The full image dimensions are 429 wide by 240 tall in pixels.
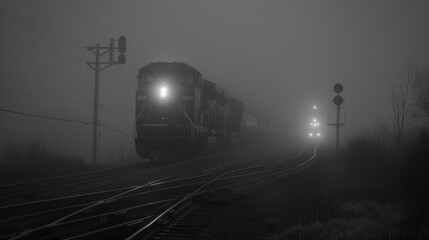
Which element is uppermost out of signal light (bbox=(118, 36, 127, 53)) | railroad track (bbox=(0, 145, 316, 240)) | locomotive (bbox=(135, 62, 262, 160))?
signal light (bbox=(118, 36, 127, 53))

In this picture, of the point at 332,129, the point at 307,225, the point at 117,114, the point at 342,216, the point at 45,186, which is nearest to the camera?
the point at 307,225

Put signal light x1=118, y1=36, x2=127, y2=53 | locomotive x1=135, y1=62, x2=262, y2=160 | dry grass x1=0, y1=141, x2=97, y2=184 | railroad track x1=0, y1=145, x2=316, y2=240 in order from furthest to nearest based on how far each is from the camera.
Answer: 1. signal light x1=118, y1=36, x2=127, y2=53
2. locomotive x1=135, y1=62, x2=262, y2=160
3. dry grass x1=0, y1=141, x2=97, y2=184
4. railroad track x1=0, y1=145, x2=316, y2=240

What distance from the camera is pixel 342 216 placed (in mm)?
8586

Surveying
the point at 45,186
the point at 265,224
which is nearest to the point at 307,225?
the point at 265,224

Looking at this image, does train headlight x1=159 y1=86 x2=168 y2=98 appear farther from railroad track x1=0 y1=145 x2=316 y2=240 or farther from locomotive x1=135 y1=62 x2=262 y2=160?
railroad track x1=0 y1=145 x2=316 y2=240

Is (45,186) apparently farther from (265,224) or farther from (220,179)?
(265,224)

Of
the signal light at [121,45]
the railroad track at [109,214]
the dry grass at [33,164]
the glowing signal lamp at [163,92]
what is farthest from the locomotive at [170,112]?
the railroad track at [109,214]

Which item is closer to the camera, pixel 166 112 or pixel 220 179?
pixel 220 179

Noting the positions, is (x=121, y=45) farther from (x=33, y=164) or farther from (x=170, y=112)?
(x=33, y=164)

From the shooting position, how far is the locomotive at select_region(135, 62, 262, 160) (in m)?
19.6

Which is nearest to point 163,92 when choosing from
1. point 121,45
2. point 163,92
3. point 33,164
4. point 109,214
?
point 163,92

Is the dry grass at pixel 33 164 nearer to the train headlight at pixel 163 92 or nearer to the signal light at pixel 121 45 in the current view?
the train headlight at pixel 163 92

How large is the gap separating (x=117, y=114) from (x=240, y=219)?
43016 millimetres

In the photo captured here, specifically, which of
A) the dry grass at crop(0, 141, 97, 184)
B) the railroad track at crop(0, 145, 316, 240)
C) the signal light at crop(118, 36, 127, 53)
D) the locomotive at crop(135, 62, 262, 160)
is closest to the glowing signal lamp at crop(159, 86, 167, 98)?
the locomotive at crop(135, 62, 262, 160)
